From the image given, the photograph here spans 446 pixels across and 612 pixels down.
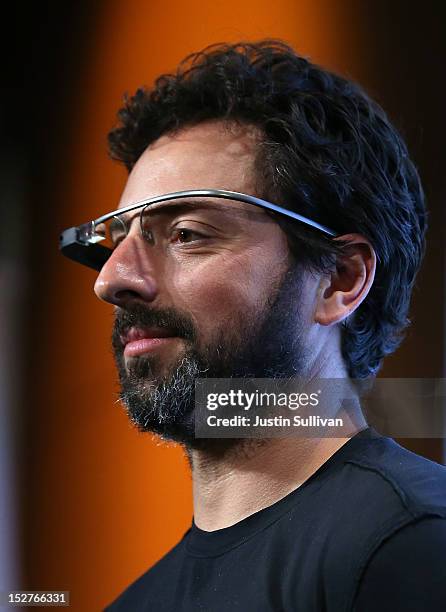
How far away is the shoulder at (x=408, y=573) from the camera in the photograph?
2.04ft

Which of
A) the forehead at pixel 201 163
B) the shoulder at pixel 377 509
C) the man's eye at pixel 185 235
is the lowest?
the shoulder at pixel 377 509

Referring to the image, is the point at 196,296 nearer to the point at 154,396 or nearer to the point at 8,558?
the point at 154,396

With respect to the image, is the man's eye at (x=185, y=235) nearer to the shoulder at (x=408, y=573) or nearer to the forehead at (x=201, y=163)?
the forehead at (x=201, y=163)

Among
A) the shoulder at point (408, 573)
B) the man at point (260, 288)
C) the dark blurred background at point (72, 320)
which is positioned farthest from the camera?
the dark blurred background at point (72, 320)

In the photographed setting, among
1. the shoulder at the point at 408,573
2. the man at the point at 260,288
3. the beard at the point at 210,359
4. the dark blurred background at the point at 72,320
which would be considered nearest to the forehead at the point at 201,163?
the man at the point at 260,288

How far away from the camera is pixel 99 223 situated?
0.97 meters

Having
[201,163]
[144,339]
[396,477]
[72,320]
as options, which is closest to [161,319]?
[144,339]

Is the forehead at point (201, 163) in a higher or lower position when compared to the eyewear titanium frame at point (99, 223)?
higher

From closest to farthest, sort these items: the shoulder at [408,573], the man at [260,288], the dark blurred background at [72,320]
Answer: the shoulder at [408,573] < the man at [260,288] < the dark blurred background at [72,320]

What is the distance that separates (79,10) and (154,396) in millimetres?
675

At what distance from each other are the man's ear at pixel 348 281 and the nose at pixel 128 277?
0.19m

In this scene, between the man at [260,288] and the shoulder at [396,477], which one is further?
the man at [260,288]

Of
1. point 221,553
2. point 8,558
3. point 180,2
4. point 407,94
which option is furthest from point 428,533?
point 180,2

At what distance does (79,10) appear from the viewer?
1.22 m
